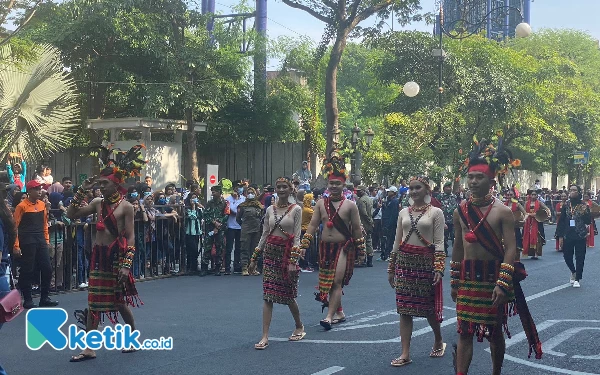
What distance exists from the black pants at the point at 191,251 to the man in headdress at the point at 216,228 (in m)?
0.16

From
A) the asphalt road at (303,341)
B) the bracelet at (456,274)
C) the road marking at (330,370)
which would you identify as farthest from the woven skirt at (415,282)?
the bracelet at (456,274)

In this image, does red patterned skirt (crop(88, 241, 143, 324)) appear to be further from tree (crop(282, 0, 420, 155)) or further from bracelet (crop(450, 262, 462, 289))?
tree (crop(282, 0, 420, 155))

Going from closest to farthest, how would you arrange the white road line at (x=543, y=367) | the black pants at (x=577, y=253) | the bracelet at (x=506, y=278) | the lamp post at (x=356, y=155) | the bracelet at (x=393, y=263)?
the bracelet at (x=506, y=278) → the white road line at (x=543, y=367) → the bracelet at (x=393, y=263) → the black pants at (x=577, y=253) → the lamp post at (x=356, y=155)

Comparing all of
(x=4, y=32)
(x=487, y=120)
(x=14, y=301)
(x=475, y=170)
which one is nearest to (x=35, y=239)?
(x=14, y=301)

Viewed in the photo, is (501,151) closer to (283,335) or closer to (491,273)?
(491,273)

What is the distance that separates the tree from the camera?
26.0 metres

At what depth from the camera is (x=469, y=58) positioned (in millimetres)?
34188

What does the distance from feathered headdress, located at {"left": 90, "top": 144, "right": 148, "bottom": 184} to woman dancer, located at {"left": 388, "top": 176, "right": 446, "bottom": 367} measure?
2825mm

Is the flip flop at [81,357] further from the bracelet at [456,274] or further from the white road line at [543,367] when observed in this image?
the white road line at [543,367]

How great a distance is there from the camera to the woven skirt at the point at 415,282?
7.67 meters

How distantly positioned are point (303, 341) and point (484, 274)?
291 centimetres

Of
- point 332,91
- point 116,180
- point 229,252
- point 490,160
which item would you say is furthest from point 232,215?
point 332,91

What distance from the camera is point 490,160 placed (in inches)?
265

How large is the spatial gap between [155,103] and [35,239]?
15.5 metres
